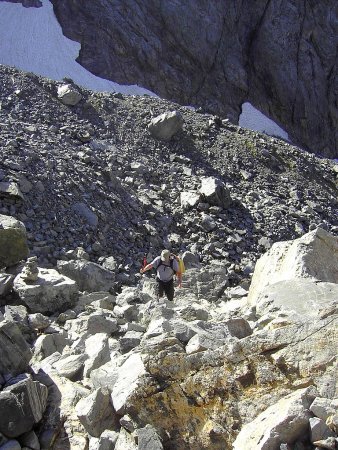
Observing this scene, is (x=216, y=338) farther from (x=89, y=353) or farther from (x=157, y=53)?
(x=157, y=53)

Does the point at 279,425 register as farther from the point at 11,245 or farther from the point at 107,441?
the point at 11,245

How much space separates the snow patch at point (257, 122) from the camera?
43062 mm

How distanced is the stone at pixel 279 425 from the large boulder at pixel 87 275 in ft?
25.9

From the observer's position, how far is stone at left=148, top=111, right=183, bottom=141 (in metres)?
23.9

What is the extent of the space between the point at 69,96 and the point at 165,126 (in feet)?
15.3

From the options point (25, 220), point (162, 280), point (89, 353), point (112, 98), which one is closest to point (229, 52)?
point (112, 98)

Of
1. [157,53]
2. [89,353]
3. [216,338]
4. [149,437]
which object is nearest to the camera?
[149,437]

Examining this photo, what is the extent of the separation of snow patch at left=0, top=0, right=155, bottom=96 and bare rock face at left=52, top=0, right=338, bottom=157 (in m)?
0.86

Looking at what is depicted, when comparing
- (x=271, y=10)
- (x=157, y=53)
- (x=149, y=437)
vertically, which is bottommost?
(x=149, y=437)

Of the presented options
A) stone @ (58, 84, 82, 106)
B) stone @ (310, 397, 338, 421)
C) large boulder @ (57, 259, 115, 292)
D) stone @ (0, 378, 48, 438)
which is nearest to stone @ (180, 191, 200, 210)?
large boulder @ (57, 259, 115, 292)

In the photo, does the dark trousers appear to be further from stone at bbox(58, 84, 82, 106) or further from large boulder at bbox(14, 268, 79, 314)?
stone at bbox(58, 84, 82, 106)

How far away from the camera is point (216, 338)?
6.36 metres

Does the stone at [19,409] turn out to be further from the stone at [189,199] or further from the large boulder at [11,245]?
the stone at [189,199]

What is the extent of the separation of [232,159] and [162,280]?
13.6 metres
